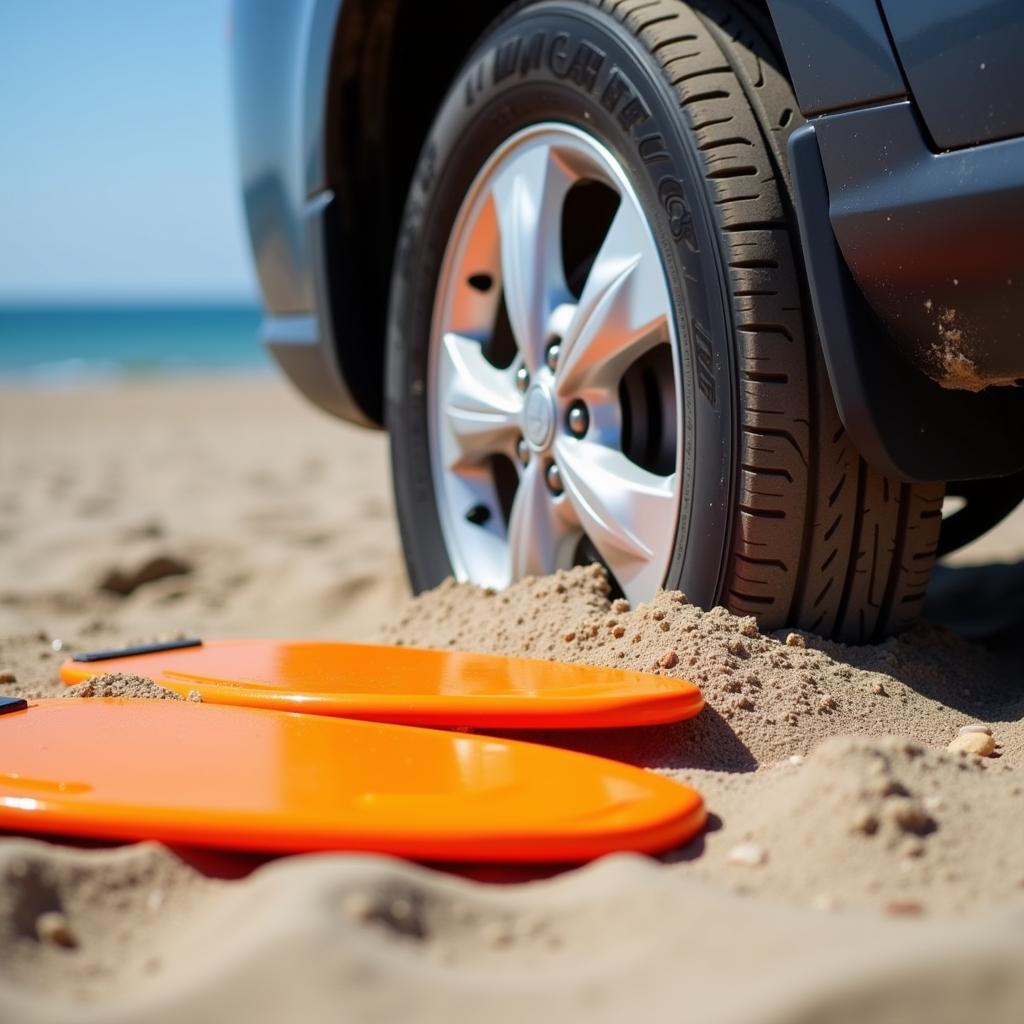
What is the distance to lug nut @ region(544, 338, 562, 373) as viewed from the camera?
1.88m

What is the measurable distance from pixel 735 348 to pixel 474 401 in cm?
69

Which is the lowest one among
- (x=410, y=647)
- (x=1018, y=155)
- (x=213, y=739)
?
(x=410, y=647)

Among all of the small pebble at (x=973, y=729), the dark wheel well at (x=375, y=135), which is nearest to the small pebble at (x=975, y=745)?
the small pebble at (x=973, y=729)

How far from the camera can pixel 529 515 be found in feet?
6.40

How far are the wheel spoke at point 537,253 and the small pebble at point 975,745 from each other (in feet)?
2.81

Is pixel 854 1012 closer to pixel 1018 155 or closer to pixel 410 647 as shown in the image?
pixel 1018 155

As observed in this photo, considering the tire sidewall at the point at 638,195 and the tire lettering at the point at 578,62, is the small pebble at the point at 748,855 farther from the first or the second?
the tire lettering at the point at 578,62

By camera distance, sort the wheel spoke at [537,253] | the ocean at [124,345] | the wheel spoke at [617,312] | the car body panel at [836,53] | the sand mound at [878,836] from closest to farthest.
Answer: the sand mound at [878,836], the car body panel at [836,53], the wheel spoke at [617,312], the wheel spoke at [537,253], the ocean at [124,345]

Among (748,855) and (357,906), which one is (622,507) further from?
(357,906)

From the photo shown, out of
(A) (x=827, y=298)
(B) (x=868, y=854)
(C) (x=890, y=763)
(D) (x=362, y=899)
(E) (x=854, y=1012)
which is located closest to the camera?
(E) (x=854, y=1012)

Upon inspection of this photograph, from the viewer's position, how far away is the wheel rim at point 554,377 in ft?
5.61

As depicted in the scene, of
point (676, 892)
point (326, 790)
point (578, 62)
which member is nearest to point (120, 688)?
point (326, 790)

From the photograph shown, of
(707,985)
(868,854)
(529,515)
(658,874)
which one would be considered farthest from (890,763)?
(529,515)

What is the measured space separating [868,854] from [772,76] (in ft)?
3.26
